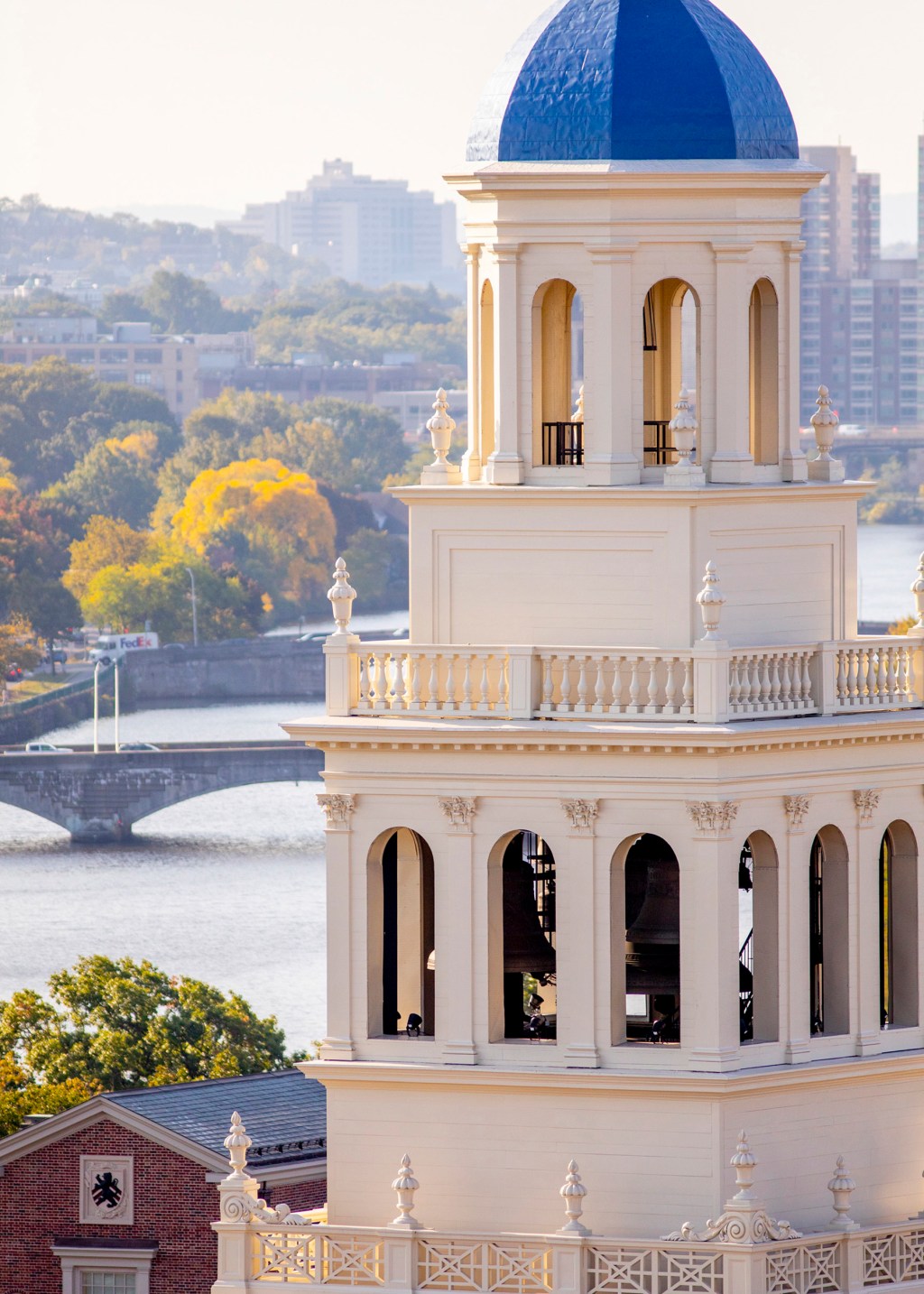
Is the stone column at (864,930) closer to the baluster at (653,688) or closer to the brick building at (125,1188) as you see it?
the baluster at (653,688)

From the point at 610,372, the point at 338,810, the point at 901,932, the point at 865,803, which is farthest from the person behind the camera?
the point at 901,932

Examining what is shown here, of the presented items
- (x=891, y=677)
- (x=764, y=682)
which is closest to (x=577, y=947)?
(x=764, y=682)

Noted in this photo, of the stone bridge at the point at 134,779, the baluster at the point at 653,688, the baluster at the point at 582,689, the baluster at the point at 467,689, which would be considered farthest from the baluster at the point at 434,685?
the stone bridge at the point at 134,779

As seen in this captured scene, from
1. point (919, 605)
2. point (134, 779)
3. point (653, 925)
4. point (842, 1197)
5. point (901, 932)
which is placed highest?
point (919, 605)

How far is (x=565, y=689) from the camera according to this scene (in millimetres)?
29109

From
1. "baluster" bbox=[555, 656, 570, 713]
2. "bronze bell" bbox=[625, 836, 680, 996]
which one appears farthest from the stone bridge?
"baluster" bbox=[555, 656, 570, 713]

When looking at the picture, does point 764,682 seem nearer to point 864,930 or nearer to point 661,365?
point 864,930

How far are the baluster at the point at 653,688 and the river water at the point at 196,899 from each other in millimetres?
69860

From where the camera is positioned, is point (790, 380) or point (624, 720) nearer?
point (624, 720)

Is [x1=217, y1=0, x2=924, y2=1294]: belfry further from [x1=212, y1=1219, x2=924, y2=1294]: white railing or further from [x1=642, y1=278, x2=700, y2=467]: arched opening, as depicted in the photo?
[x1=642, y1=278, x2=700, y2=467]: arched opening

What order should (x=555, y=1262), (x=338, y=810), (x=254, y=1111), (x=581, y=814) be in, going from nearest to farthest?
(x=555, y=1262), (x=581, y=814), (x=338, y=810), (x=254, y=1111)

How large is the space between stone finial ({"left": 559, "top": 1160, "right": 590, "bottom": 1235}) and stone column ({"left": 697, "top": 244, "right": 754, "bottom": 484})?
5.19 metres

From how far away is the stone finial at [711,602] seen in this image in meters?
28.5

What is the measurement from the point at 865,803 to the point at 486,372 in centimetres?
428
